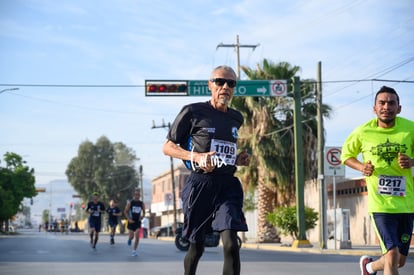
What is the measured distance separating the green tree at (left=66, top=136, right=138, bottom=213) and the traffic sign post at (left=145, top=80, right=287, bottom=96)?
5777 cm

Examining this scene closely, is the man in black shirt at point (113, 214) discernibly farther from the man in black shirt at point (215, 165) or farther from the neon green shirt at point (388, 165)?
the man in black shirt at point (215, 165)

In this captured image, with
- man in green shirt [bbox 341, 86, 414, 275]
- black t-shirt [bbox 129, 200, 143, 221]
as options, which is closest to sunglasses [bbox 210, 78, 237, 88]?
man in green shirt [bbox 341, 86, 414, 275]

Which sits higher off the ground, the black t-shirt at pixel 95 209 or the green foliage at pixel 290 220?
the black t-shirt at pixel 95 209

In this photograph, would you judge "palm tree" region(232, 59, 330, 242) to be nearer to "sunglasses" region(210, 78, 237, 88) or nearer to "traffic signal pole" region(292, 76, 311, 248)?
"traffic signal pole" region(292, 76, 311, 248)

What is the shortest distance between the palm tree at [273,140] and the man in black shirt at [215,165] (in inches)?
938

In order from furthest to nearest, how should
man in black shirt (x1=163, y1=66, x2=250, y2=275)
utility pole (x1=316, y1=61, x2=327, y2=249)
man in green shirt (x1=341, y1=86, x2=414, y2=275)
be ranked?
utility pole (x1=316, y1=61, x2=327, y2=249)
man in green shirt (x1=341, y1=86, x2=414, y2=275)
man in black shirt (x1=163, y1=66, x2=250, y2=275)

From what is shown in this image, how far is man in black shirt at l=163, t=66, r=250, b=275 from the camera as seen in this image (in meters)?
6.27

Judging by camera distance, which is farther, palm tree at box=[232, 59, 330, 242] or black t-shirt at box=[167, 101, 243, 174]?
palm tree at box=[232, 59, 330, 242]

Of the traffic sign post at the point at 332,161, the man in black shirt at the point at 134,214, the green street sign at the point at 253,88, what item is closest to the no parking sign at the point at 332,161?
the traffic sign post at the point at 332,161

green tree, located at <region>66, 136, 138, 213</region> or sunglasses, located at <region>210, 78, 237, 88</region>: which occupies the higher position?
green tree, located at <region>66, 136, 138, 213</region>

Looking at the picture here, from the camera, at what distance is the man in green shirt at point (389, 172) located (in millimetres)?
6941

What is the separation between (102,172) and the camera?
85.8 meters

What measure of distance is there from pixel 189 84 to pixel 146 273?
1448 cm

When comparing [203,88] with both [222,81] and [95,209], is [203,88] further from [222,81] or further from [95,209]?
[222,81]
